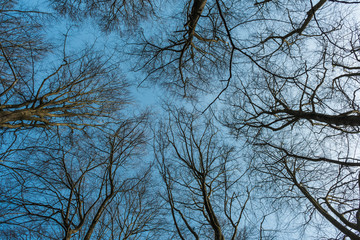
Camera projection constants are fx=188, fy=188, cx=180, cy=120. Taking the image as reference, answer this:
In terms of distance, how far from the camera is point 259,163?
246 inches

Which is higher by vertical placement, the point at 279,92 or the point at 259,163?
the point at 279,92

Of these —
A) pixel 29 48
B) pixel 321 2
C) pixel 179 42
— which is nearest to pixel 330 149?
pixel 321 2

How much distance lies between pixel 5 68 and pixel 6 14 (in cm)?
148

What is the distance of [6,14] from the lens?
443 cm

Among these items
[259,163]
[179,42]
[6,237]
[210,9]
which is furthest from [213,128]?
[6,237]

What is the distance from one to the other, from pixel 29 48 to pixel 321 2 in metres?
7.29

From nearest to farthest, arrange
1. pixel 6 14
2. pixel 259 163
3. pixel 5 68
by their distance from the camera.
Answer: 1. pixel 6 14
2. pixel 5 68
3. pixel 259 163

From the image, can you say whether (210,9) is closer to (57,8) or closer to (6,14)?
(57,8)

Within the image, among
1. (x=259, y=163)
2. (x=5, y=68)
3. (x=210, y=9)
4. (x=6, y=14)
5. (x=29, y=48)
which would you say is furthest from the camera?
(x=259, y=163)

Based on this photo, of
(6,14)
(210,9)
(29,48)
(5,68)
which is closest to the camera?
(210,9)

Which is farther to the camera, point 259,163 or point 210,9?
point 259,163

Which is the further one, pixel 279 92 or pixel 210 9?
pixel 279 92

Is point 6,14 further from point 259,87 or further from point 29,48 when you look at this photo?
point 259,87

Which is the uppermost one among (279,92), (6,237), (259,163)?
(279,92)
